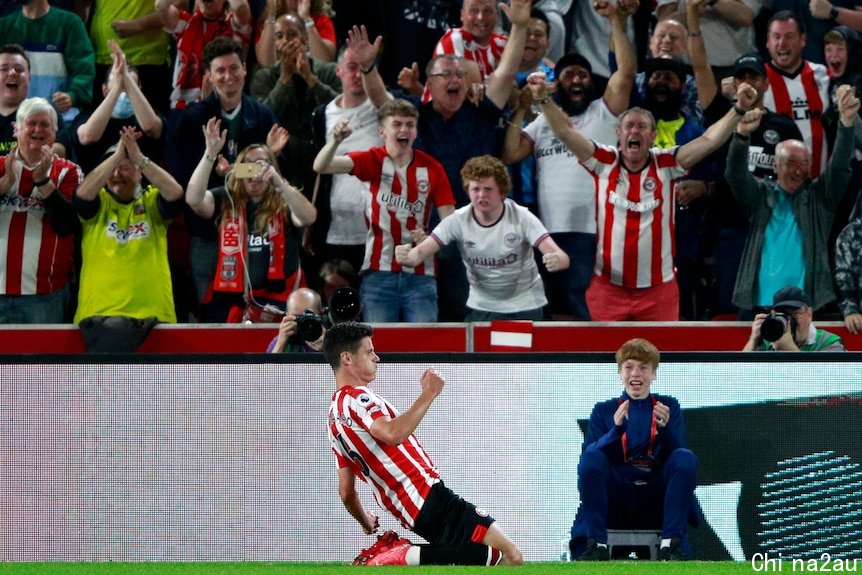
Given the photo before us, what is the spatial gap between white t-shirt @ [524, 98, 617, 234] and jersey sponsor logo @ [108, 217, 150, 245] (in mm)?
2898

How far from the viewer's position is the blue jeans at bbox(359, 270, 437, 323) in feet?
34.3

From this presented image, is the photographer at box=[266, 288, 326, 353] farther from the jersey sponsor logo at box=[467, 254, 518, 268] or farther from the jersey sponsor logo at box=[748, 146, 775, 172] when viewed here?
the jersey sponsor logo at box=[748, 146, 775, 172]

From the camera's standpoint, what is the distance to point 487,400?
9.23 m

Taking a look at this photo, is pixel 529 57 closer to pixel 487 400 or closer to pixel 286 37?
pixel 286 37

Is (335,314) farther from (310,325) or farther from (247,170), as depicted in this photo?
(247,170)

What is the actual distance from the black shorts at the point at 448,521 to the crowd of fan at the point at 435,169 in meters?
2.63

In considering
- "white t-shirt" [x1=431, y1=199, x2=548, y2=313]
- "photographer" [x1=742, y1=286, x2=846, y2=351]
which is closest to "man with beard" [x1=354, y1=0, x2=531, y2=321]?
"white t-shirt" [x1=431, y1=199, x2=548, y2=313]

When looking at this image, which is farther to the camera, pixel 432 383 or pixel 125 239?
pixel 125 239

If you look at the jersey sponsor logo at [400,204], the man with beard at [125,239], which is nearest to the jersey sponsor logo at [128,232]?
the man with beard at [125,239]

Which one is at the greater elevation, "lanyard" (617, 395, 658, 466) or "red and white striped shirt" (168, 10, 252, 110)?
"red and white striped shirt" (168, 10, 252, 110)

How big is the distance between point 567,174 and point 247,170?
2.34 metres

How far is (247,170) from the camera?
35.0ft

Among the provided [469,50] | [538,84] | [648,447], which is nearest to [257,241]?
[538,84]

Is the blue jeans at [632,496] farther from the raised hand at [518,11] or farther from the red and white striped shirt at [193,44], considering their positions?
the red and white striped shirt at [193,44]
